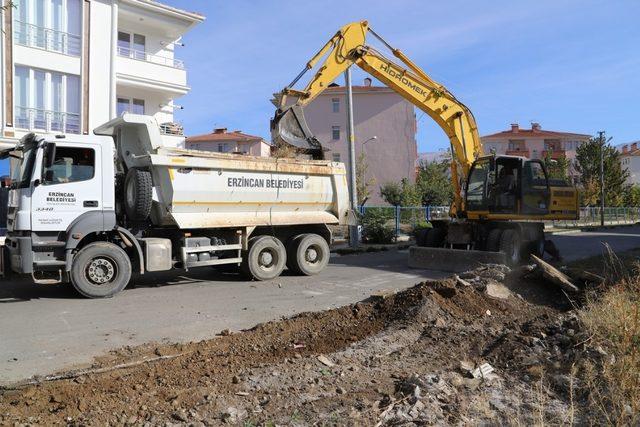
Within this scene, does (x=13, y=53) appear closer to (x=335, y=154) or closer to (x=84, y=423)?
(x=84, y=423)

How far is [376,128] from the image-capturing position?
50031mm

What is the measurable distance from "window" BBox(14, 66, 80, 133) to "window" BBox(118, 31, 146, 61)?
3683mm

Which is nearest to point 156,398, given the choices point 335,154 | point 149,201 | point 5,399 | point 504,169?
point 5,399

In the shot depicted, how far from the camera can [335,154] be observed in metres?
49.5

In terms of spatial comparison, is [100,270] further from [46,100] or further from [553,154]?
[553,154]

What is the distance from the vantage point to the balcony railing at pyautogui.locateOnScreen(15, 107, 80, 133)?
2008 centimetres

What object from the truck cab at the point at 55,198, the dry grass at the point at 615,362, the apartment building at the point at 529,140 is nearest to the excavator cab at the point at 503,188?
the dry grass at the point at 615,362

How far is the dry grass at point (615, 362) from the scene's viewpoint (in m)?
3.90

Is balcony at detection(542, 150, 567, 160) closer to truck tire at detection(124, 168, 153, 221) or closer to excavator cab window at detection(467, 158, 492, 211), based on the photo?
excavator cab window at detection(467, 158, 492, 211)

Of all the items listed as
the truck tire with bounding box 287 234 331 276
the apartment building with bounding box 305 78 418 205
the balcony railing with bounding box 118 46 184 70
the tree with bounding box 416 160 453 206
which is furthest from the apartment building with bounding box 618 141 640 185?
the truck tire with bounding box 287 234 331 276

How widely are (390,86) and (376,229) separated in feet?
23.8

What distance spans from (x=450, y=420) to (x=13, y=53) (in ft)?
70.5

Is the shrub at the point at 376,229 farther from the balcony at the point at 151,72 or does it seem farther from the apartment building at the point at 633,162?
the apartment building at the point at 633,162

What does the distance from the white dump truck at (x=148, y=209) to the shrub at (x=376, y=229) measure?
8.32 metres
